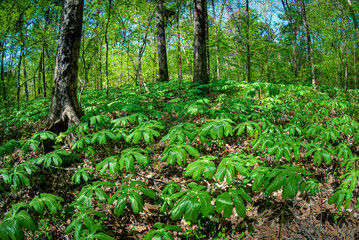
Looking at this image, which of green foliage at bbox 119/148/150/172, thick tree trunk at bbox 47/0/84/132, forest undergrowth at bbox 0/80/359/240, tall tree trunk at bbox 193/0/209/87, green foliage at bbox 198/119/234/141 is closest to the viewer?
forest undergrowth at bbox 0/80/359/240

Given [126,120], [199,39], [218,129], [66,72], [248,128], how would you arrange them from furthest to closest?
[199,39] → [66,72] → [126,120] → [248,128] → [218,129]

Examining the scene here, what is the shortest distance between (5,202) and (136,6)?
712 cm

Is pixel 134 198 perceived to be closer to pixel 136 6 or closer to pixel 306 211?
pixel 306 211

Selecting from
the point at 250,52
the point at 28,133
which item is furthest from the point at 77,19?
the point at 250,52

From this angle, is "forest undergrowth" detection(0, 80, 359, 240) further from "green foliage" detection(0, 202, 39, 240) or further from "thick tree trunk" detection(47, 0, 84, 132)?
"thick tree trunk" detection(47, 0, 84, 132)

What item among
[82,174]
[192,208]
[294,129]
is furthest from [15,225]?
[294,129]

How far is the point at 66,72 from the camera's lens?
3703mm

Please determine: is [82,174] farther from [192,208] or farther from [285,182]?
[285,182]

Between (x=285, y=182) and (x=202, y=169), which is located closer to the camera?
(x=285, y=182)

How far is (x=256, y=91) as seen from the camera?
81.8 inches

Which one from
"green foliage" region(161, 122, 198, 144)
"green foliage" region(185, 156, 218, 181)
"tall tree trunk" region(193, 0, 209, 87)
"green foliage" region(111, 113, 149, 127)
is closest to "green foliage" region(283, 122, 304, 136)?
"green foliage" region(161, 122, 198, 144)

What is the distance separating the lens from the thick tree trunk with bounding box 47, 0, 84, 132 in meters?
3.67

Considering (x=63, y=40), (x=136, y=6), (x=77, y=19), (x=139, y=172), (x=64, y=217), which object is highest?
(x=136, y=6)

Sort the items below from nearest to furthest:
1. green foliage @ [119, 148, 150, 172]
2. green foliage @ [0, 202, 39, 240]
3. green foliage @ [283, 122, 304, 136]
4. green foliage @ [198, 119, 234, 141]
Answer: green foliage @ [0, 202, 39, 240]
green foliage @ [119, 148, 150, 172]
green foliage @ [198, 119, 234, 141]
green foliage @ [283, 122, 304, 136]
